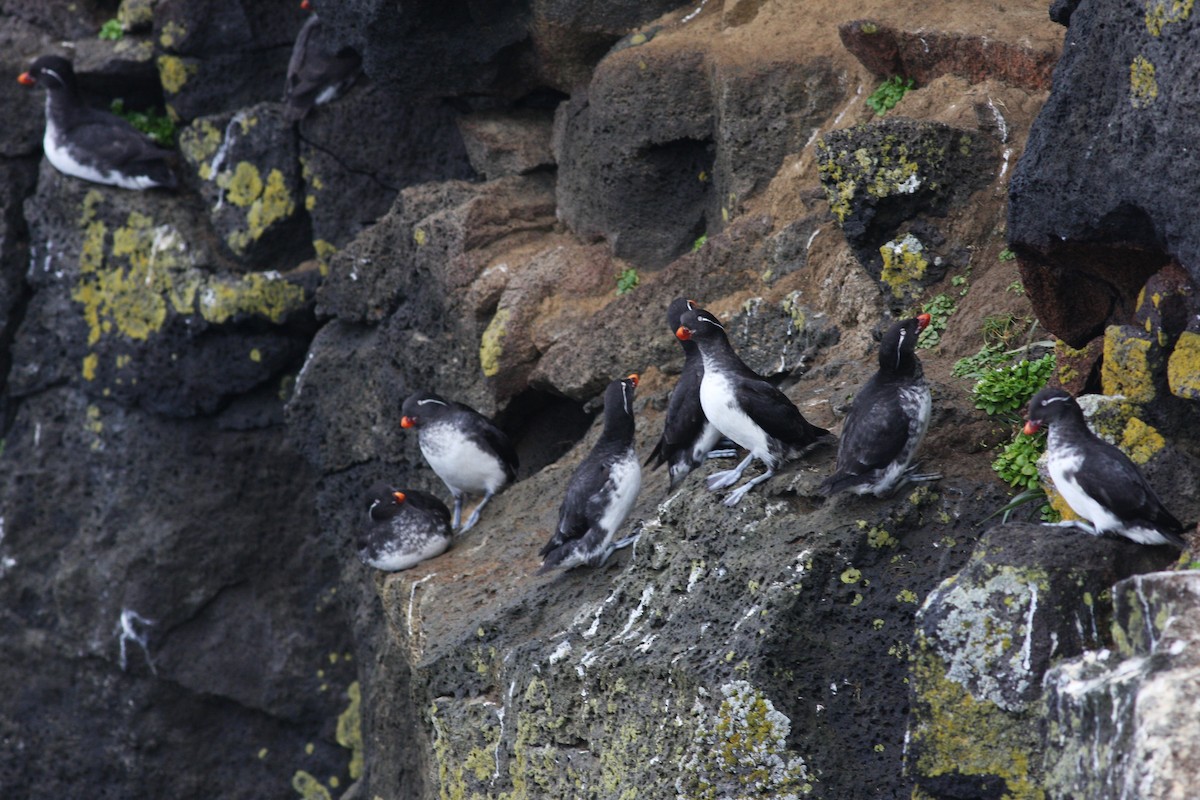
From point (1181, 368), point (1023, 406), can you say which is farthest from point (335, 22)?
point (1181, 368)

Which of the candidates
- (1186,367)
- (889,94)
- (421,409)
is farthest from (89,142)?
(1186,367)

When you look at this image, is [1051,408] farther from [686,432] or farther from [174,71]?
[174,71]

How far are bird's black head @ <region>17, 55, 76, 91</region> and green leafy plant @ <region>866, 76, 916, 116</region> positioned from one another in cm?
641

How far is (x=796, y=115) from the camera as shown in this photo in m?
7.96

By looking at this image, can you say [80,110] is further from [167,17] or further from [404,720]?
[404,720]

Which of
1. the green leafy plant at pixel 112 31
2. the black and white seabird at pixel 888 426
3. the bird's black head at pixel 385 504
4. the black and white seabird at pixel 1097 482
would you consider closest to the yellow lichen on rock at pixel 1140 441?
the black and white seabird at pixel 1097 482

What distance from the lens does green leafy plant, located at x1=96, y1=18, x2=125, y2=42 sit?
11656 millimetres

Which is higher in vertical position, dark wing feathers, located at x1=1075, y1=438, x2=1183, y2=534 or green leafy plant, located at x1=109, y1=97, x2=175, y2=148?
dark wing feathers, located at x1=1075, y1=438, x2=1183, y2=534

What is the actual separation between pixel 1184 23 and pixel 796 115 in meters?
3.53

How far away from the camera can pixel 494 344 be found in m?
8.54

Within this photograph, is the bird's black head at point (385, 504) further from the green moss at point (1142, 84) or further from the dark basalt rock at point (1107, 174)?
the green moss at point (1142, 84)

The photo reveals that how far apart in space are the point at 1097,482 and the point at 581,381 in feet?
13.4

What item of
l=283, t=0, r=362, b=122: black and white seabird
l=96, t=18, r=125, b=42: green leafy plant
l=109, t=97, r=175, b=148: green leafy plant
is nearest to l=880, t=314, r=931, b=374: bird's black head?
l=283, t=0, r=362, b=122: black and white seabird

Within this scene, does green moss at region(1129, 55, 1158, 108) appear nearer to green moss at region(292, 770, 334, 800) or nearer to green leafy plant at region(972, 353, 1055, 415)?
green leafy plant at region(972, 353, 1055, 415)
